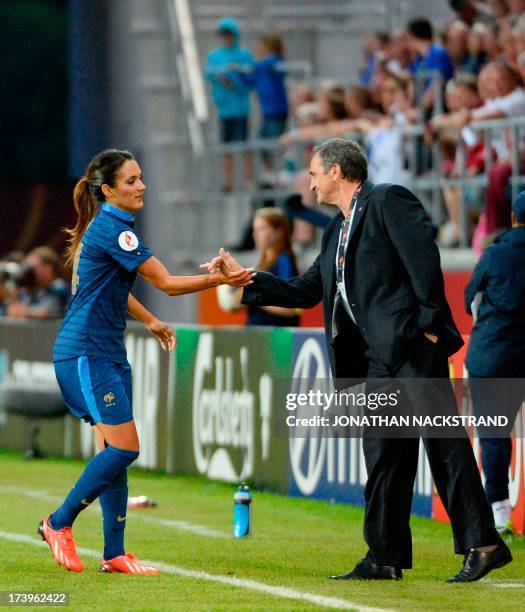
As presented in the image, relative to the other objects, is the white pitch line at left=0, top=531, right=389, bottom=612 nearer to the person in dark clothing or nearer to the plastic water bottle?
the plastic water bottle

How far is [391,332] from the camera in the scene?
8430mm

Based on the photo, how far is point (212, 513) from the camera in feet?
40.2

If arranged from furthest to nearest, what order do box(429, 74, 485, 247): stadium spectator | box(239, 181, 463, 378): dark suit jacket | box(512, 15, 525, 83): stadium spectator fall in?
box(429, 74, 485, 247): stadium spectator
box(512, 15, 525, 83): stadium spectator
box(239, 181, 463, 378): dark suit jacket

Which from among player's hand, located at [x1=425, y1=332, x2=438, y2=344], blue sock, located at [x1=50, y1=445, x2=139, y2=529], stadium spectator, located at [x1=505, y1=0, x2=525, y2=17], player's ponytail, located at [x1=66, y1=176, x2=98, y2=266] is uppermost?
stadium spectator, located at [x1=505, y1=0, x2=525, y2=17]

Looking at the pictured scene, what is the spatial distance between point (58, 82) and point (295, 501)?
46.4 meters

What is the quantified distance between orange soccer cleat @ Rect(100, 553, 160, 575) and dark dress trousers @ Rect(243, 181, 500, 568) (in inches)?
44.5

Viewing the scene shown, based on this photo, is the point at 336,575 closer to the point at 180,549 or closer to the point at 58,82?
the point at 180,549

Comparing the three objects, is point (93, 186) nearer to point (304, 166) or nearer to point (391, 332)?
point (391, 332)

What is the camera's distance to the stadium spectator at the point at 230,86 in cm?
2120

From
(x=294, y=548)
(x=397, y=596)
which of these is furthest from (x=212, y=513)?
(x=397, y=596)

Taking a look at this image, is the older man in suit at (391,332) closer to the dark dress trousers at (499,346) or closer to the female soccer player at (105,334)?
the female soccer player at (105,334)

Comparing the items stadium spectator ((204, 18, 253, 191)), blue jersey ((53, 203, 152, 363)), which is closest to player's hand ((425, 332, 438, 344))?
blue jersey ((53, 203, 152, 363))

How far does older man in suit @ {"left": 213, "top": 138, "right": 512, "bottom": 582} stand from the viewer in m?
8.42

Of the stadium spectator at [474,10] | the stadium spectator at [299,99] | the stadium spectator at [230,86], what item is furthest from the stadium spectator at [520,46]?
the stadium spectator at [230,86]
